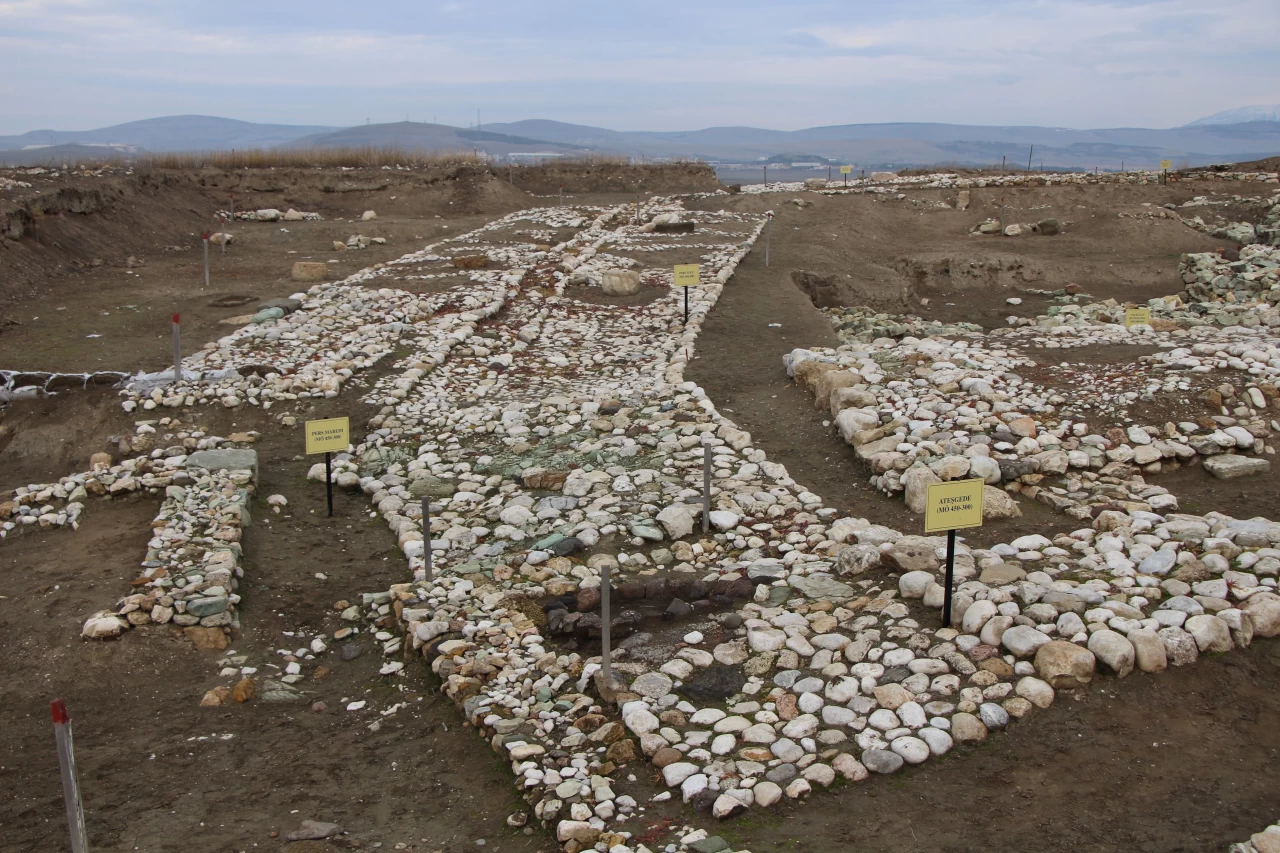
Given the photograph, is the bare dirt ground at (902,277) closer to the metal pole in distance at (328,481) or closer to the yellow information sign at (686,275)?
the yellow information sign at (686,275)

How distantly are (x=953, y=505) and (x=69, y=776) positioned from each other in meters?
4.82

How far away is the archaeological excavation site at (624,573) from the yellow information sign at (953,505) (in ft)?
0.23

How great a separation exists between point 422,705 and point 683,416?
492cm

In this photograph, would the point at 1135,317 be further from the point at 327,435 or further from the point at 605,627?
the point at 327,435

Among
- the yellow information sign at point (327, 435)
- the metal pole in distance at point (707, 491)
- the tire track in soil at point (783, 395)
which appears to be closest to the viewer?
the metal pole in distance at point (707, 491)

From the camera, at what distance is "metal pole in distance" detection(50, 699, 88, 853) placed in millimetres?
3846

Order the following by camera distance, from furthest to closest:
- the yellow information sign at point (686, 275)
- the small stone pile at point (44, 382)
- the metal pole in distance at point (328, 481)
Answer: the yellow information sign at point (686, 275) → the small stone pile at point (44, 382) → the metal pole in distance at point (328, 481)

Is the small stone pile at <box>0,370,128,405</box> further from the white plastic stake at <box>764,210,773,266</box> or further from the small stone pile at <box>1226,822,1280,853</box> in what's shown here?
the white plastic stake at <box>764,210,773,266</box>

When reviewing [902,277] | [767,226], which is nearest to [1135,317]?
[902,277]

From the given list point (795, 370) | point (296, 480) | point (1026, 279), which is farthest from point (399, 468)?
point (1026, 279)

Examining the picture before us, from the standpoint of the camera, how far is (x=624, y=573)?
7.04 meters

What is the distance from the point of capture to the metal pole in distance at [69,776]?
3846mm

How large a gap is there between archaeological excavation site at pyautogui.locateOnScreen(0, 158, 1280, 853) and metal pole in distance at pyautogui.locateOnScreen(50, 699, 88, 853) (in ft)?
2.09

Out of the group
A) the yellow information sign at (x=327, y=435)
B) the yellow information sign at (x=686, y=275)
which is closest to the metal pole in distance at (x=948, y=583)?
the yellow information sign at (x=327, y=435)
